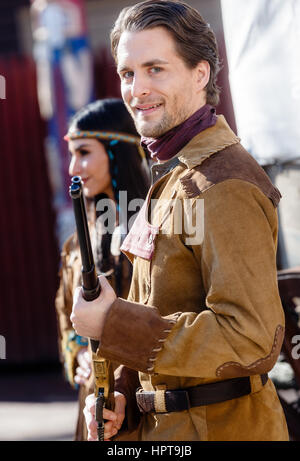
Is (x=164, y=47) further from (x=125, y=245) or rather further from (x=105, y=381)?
(x=105, y=381)

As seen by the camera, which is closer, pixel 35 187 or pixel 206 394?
pixel 206 394

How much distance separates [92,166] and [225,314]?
5.38 feet

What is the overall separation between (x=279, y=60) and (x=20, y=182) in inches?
169

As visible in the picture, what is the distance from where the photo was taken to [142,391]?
6.32ft

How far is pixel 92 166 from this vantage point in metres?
3.16

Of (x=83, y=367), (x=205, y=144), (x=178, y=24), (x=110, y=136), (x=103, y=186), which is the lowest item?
(x=83, y=367)

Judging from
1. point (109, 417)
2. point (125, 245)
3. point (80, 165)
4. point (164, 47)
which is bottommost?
point (109, 417)

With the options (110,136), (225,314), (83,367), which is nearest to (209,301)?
(225,314)

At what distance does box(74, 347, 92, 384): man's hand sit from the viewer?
3.06m

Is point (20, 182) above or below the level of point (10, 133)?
below

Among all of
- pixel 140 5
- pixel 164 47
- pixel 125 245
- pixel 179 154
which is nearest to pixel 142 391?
pixel 125 245

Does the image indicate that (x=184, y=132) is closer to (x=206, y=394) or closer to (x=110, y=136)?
(x=206, y=394)

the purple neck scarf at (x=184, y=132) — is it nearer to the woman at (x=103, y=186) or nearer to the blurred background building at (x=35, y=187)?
the woman at (x=103, y=186)

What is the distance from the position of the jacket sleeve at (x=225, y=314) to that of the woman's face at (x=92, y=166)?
1.49 meters
